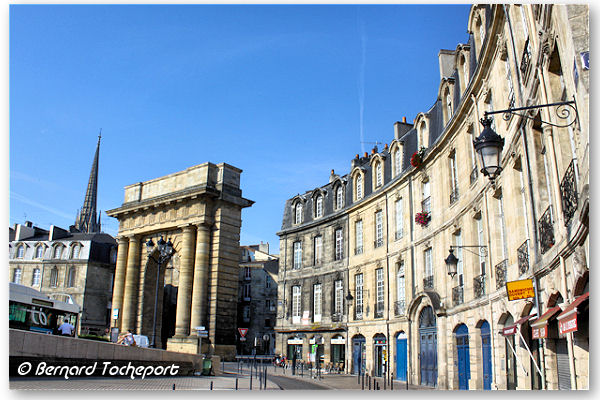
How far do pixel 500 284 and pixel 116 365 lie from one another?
9179 millimetres

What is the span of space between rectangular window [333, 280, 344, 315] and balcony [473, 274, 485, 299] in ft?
37.8

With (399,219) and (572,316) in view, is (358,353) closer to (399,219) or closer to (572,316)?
(399,219)

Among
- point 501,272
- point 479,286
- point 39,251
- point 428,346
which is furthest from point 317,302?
point 39,251

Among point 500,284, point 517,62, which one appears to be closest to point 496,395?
point 500,284

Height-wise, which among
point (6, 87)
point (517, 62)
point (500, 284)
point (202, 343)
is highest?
point (517, 62)

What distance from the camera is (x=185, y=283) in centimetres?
2570

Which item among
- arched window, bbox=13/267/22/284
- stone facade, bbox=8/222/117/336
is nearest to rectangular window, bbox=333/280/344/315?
stone facade, bbox=8/222/117/336

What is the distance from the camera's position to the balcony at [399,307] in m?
19.2

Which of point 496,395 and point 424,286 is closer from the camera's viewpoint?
point 496,395

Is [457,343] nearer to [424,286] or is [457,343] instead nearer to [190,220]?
[424,286]

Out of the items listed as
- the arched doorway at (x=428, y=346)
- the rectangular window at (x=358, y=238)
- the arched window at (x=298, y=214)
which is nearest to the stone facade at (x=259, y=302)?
the arched window at (x=298, y=214)

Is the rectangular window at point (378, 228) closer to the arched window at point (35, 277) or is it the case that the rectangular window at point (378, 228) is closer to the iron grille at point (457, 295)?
the iron grille at point (457, 295)

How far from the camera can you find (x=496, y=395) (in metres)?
7.60

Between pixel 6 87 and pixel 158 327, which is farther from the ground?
pixel 6 87
